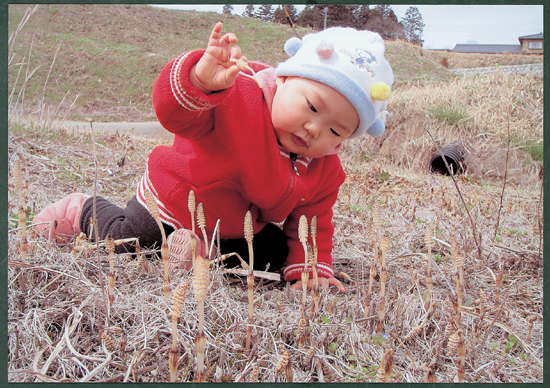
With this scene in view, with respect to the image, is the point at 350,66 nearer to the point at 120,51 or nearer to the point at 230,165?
the point at 230,165

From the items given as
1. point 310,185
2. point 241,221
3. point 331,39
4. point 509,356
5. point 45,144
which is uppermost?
point 331,39

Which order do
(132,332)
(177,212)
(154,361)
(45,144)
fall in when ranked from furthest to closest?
(45,144) < (177,212) < (132,332) < (154,361)

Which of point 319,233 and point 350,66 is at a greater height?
point 350,66

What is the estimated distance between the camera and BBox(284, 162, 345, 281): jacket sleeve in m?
1.79

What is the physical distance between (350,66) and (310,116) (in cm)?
24

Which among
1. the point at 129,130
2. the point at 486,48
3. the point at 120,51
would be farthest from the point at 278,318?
the point at 486,48

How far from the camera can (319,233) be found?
1900mm

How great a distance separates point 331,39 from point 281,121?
16.3 inches

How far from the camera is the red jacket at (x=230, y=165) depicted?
4.38ft

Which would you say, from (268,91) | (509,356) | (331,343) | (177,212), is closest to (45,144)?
(177,212)

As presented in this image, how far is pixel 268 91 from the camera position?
5.32 feet

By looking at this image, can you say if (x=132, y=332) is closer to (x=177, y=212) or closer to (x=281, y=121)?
(x=177, y=212)

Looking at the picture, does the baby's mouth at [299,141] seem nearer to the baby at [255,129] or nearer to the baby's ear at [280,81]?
the baby at [255,129]

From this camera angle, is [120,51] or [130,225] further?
[120,51]
